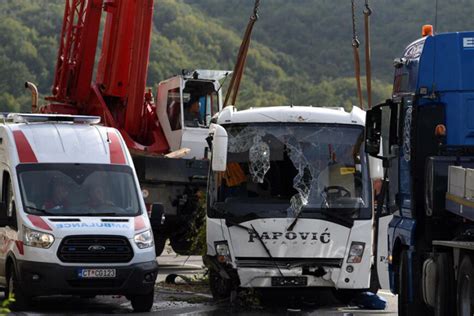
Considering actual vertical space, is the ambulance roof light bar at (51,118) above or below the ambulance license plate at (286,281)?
above

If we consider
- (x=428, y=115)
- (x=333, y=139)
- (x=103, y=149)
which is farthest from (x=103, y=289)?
(x=428, y=115)

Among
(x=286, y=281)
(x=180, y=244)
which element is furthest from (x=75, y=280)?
(x=180, y=244)

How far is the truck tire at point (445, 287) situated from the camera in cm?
1176

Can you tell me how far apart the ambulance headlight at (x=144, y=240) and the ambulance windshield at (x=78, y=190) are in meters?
0.44

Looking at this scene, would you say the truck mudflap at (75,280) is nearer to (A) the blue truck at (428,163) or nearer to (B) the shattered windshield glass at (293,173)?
(B) the shattered windshield glass at (293,173)

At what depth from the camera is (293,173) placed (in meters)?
16.4

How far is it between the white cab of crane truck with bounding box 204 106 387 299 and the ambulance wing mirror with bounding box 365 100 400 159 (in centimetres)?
158

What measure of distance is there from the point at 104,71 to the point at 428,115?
1152 cm

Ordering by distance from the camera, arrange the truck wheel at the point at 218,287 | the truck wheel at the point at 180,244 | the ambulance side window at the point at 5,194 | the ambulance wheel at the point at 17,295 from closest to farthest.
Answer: the ambulance wheel at the point at 17,295
the ambulance side window at the point at 5,194
the truck wheel at the point at 218,287
the truck wheel at the point at 180,244

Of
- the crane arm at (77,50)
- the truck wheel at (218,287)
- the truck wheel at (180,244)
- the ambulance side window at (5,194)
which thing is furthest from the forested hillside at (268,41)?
the ambulance side window at (5,194)

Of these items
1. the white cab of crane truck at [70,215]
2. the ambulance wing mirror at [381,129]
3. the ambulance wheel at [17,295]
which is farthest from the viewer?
the ambulance wheel at [17,295]

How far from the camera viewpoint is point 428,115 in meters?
12.9

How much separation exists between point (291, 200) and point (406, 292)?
3304 mm

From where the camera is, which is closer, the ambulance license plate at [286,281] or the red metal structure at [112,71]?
the ambulance license plate at [286,281]
